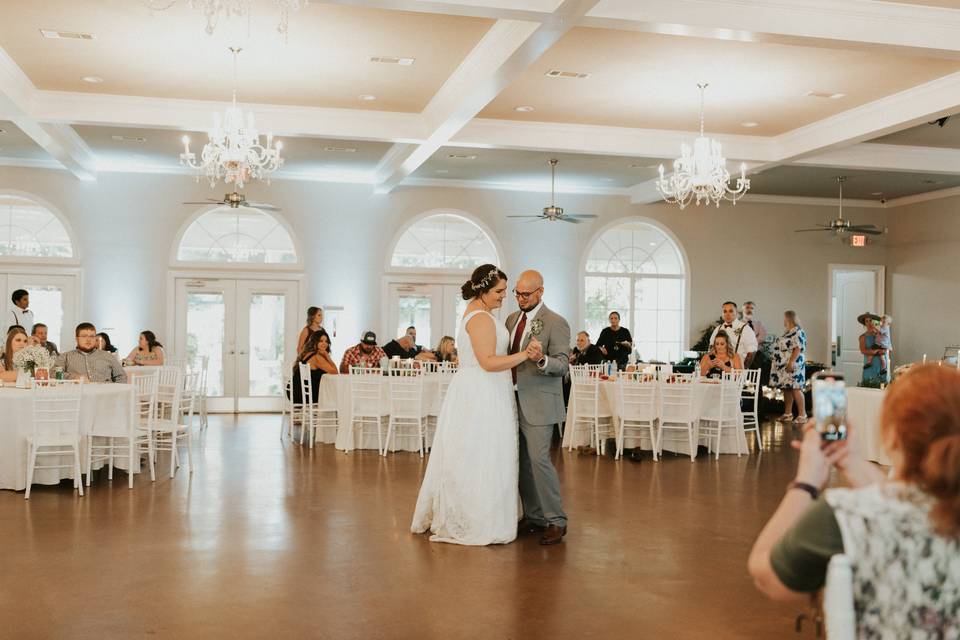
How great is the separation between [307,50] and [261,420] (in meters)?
6.39

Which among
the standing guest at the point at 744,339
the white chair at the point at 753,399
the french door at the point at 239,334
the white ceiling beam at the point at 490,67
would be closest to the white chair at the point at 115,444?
the white ceiling beam at the point at 490,67

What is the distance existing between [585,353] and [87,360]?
22.3 ft

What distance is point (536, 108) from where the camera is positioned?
9.94 metres

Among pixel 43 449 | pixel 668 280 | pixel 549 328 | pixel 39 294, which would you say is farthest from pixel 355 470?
pixel 668 280

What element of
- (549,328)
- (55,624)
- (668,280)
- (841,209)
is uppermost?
(841,209)

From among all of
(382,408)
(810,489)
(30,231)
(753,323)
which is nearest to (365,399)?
(382,408)

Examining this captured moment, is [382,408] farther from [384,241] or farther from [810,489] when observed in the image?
[810,489]

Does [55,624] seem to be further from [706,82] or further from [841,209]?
[841,209]

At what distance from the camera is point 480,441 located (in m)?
5.33

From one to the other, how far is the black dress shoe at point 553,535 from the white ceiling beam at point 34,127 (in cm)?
643

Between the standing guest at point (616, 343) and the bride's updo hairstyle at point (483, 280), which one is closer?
the bride's updo hairstyle at point (483, 280)

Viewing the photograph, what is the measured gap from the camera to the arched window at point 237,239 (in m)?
13.9

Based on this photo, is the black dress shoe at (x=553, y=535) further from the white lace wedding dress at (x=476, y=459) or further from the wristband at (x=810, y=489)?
the wristband at (x=810, y=489)

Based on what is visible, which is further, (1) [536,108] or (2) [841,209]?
(2) [841,209]
